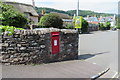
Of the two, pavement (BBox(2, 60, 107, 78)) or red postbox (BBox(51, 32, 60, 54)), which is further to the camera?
red postbox (BBox(51, 32, 60, 54))

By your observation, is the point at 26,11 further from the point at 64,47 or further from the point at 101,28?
the point at 101,28

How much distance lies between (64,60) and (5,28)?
3453mm

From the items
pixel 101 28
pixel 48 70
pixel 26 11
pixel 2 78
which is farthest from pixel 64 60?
pixel 101 28

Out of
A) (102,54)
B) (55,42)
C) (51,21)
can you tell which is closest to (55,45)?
(55,42)

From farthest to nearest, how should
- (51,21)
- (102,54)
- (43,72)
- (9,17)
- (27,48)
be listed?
1. (51,21)
2. (102,54)
3. (9,17)
4. (27,48)
5. (43,72)

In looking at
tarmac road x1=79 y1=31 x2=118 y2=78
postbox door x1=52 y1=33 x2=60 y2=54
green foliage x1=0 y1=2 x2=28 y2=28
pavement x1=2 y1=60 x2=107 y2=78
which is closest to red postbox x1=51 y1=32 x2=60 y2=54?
postbox door x1=52 y1=33 x2=60 y2=54

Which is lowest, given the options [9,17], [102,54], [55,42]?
[102,54]

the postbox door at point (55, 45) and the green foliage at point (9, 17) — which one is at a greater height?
the green foliage at point (9, 17)

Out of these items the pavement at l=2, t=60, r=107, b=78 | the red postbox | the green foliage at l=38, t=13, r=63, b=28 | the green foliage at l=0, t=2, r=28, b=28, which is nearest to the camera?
the pavement at l=2, t=60, r=107, b=78

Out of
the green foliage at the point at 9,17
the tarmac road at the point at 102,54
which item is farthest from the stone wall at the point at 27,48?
the green foliage at the point at 9,17

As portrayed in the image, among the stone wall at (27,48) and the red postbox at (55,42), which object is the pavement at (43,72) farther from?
the red postbox at (55,42)

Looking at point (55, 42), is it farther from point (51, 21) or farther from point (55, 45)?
point (51, 21)

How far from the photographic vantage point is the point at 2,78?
4.79 metres

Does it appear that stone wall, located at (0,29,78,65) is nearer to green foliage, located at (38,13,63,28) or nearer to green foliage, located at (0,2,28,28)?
green foliage, located at (0,2,28,28)
